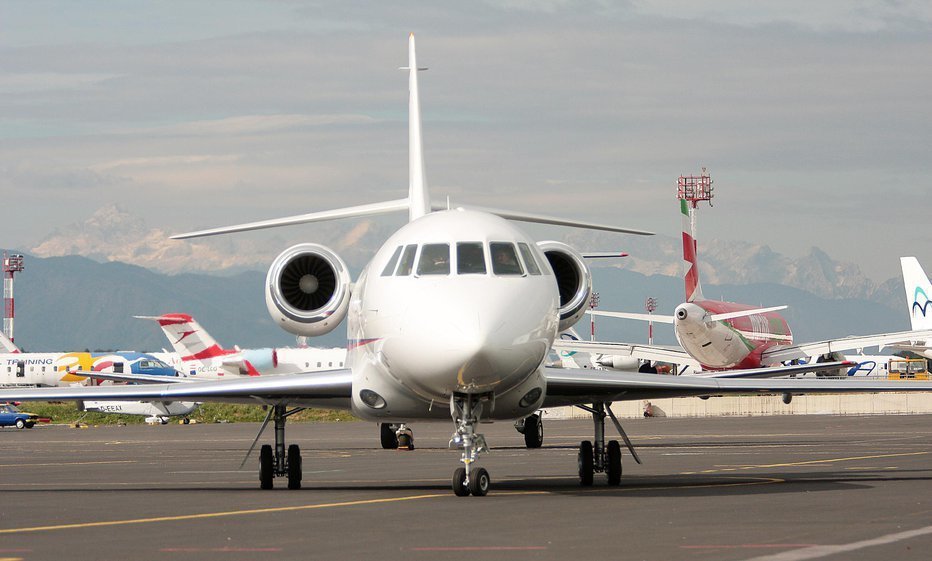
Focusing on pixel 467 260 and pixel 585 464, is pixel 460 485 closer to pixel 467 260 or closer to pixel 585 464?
pixel 467 260

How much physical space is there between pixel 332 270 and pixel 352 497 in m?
3.72

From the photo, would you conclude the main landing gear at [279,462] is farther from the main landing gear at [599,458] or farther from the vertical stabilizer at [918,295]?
the vertical stabilizer at [918,295]

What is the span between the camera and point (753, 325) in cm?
7112

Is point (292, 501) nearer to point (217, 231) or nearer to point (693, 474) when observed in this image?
point (217, 231)

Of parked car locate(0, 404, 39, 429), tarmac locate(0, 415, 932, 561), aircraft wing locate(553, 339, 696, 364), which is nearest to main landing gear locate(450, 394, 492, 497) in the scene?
tarmac locate(0, 415, 932, 561)

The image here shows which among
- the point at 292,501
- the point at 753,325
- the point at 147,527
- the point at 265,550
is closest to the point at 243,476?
the point at 292,501

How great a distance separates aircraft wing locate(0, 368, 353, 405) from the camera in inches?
738

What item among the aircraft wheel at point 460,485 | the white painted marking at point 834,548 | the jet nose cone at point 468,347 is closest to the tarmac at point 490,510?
the white painted marking at point 834,548

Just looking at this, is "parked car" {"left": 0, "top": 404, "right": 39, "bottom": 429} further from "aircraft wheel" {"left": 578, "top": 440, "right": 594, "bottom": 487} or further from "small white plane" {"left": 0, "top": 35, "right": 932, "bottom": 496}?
"aircraft wheel" {"left": 578, "top": 440, "right": 594, "bottom": 487}

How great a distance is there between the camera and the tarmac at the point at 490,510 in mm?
11648

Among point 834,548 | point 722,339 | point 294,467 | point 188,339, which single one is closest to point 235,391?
point 294,467

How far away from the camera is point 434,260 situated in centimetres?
1662

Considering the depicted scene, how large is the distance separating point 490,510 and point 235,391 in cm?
533

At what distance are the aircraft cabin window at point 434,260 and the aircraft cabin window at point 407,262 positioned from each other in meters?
0.14
